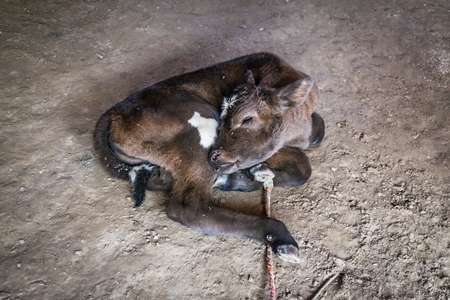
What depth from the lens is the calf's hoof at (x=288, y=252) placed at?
2.87 meters

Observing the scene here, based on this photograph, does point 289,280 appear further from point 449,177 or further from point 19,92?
point 19,92

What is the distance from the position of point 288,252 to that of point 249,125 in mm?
1043

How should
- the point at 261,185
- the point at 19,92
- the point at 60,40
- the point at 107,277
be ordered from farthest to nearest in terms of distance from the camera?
the point at 60,40, the point at 19,92, the point at 261,185, the point at 107,277

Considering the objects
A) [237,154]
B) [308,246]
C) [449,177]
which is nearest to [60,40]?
[237,154]

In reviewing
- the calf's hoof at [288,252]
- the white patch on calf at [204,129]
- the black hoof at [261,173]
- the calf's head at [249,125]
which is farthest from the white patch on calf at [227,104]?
the calf's hoof at [288,252]

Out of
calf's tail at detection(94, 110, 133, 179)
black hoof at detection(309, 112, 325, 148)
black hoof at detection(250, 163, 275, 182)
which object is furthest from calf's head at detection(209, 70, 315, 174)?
calf's tail at detection(94, 110, 133, 179)

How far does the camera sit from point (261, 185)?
3.46 meters

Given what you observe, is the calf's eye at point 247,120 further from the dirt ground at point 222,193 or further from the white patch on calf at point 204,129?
the dirt ground at point 222,193

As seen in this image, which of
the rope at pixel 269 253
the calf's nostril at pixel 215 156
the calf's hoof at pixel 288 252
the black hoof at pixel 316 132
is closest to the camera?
the rope at pixel 269 253

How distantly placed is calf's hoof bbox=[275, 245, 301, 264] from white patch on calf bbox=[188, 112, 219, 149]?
3.30 ft

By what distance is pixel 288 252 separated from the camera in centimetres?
287

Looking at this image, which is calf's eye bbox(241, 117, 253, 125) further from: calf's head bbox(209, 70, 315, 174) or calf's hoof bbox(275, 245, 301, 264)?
calf's hoof bbox(275, 245, 301, 264)

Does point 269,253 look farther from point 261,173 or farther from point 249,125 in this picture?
point 249,125

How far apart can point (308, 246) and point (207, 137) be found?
119 centimetres
